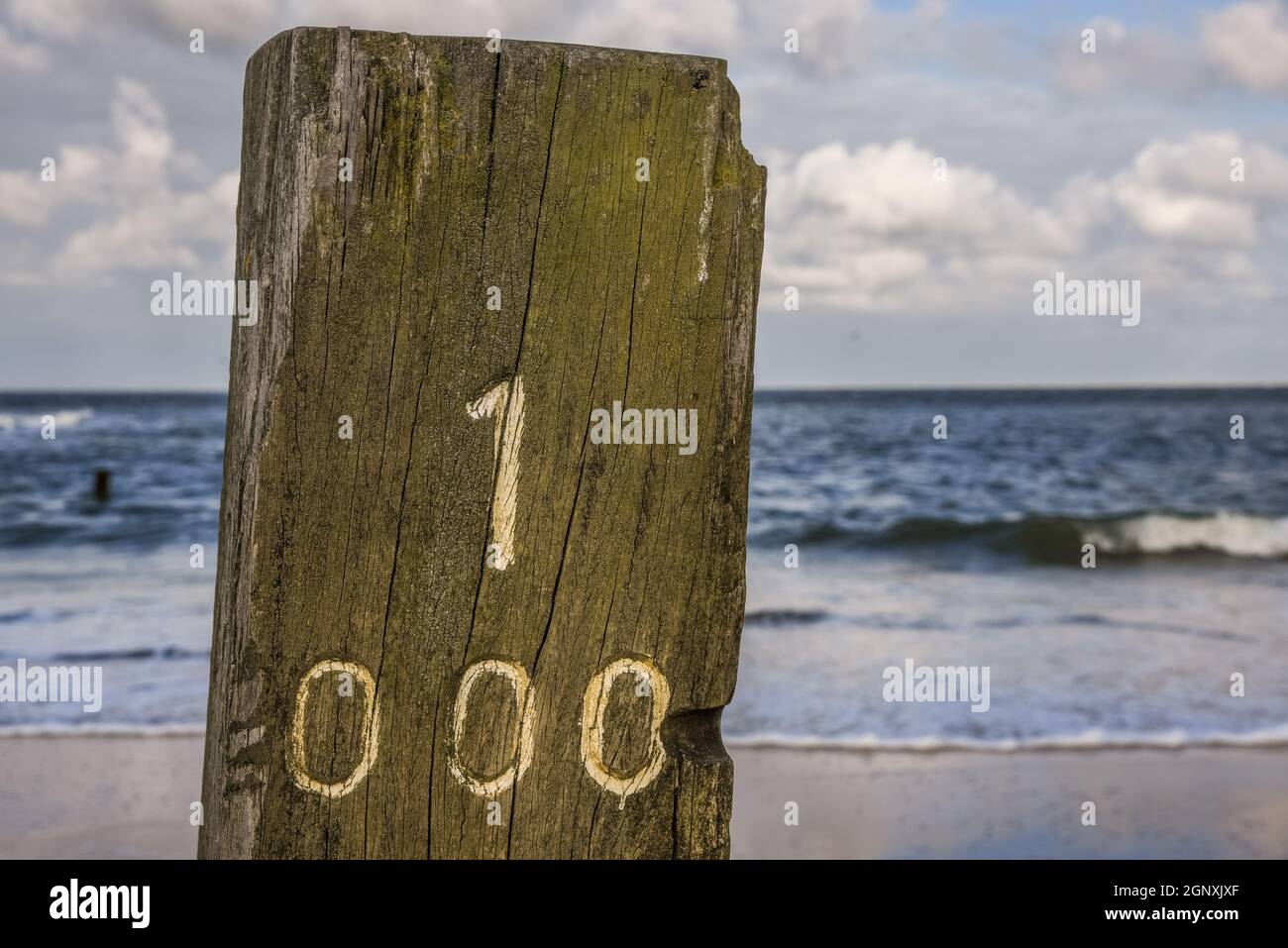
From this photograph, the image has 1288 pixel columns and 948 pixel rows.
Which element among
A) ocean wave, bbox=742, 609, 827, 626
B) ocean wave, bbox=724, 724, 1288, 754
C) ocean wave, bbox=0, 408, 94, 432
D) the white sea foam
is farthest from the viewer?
ocean wave, bbox=0, 408, 94, 432

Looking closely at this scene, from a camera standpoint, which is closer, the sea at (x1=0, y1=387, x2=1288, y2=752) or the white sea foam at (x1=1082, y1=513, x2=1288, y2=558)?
the sea at (x1=0, y1=387, x2=1288, y2=752)

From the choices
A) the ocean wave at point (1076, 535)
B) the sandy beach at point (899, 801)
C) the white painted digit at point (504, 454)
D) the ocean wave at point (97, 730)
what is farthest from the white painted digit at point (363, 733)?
the ocean wave at point (1076, 535)

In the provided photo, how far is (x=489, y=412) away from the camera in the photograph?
140 cm

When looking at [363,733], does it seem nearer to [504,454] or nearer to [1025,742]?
[504,454]

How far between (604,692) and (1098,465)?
2289cm

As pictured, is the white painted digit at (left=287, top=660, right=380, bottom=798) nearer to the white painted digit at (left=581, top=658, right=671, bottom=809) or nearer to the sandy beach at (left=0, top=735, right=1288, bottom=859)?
the white painted digit at (left=581, top=658, right=671, bottom=809)

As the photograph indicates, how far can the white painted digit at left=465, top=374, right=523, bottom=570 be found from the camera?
1.40 m

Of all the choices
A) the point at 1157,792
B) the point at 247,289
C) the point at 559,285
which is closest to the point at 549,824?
the point at 559,285

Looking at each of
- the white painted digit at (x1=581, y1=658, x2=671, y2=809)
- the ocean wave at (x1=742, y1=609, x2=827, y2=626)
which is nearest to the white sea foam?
the ocean wave at (x1=742, y1=609, x2=827, y2=626)

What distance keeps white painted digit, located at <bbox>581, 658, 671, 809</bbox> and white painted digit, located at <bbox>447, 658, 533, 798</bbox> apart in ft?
0.25

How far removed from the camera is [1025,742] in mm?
6125

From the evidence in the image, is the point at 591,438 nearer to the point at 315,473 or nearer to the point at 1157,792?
the point at 315,473
